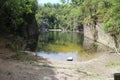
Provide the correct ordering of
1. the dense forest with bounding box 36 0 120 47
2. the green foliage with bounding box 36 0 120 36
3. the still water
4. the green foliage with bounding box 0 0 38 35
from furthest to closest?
→ the still water < the green foliage with bounding box 0 0 38 35 < the dense forest with bounding box 36 0 120 47 < the green foliage with bounding box 36 0 120 36

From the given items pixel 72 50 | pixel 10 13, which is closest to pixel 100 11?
pixel 10 13

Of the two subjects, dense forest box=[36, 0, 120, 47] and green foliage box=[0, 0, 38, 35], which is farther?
green foliage box=[0, 0, 38, 35]

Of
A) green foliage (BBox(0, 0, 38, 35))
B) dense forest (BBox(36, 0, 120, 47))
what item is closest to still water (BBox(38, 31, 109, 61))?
dense forest (BBox(36, 0, 120, 47))

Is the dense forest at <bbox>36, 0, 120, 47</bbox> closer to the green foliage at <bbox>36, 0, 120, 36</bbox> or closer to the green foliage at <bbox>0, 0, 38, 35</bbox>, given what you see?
the green foliage at <bbox>36, 0, 120, 36</bbox>

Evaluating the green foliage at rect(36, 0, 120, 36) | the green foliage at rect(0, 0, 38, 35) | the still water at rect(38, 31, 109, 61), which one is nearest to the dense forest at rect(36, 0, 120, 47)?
the green foliage at rect(36, 0, 120, 36)

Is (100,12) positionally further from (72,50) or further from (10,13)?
(72,50)

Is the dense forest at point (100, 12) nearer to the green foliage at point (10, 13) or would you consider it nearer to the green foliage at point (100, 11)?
the green foliage at point (100, 11)

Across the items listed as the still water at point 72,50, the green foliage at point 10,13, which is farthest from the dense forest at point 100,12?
the green foliage at point 10,13

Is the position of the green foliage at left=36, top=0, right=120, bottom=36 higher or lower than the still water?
higher

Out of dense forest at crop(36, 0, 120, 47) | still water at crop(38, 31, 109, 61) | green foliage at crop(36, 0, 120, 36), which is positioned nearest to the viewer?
green foliage at crop(36, 0, 120, 36)

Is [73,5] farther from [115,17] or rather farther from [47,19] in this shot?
[47,19]

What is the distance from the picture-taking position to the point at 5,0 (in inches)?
789

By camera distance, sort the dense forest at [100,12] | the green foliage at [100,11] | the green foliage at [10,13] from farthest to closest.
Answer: the green foliage at [10,13] → the dense forest at [100,12] → the green foliage at [100,11]

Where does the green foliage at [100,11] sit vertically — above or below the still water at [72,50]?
above
